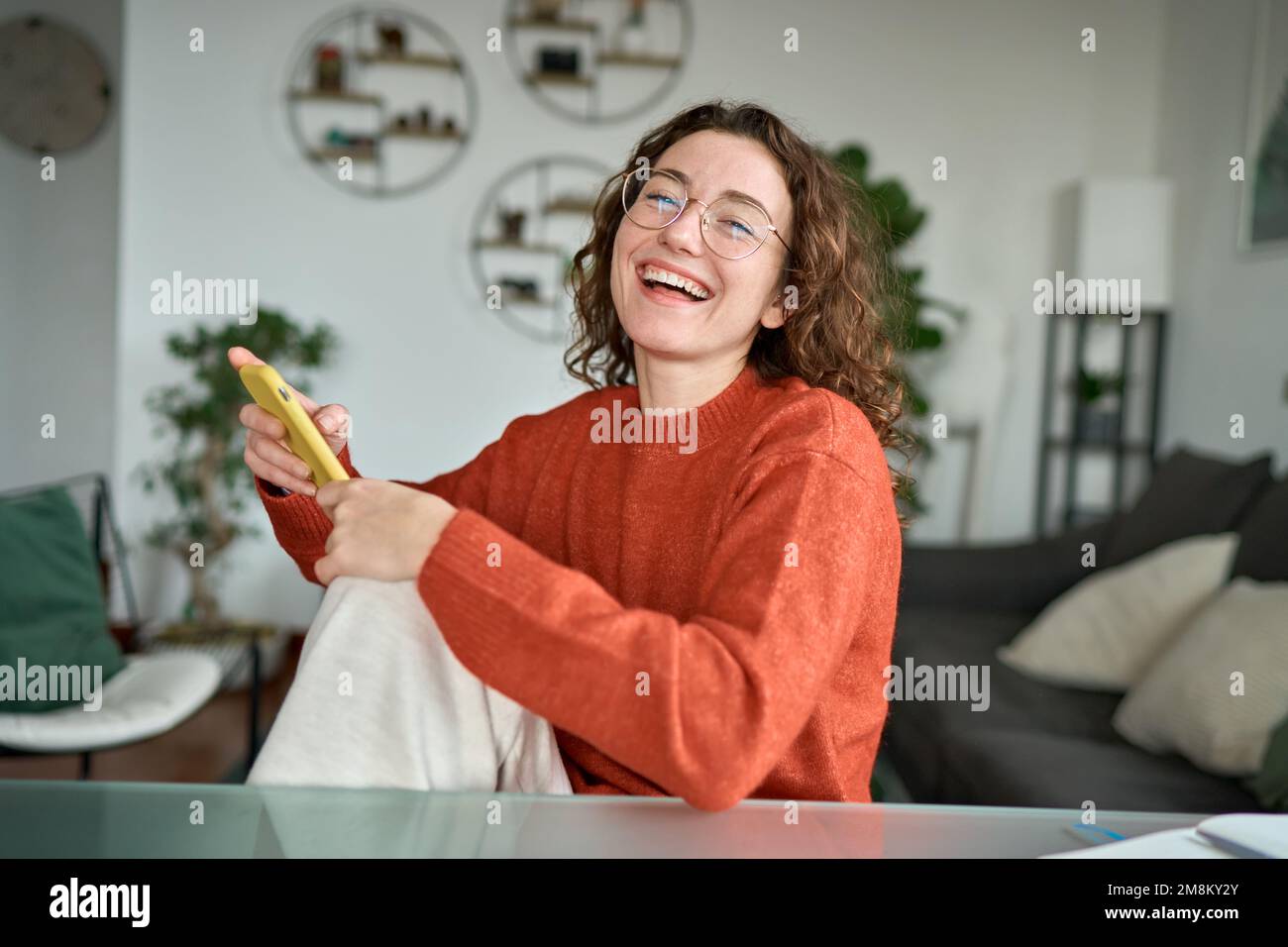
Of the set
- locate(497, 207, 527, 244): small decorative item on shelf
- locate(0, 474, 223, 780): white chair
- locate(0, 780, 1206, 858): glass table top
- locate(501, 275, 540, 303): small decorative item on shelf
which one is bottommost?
locate(0, 474, 223, 780): white chair

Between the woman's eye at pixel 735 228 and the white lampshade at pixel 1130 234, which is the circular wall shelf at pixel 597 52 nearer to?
the white lampshade at pixel 1130 234

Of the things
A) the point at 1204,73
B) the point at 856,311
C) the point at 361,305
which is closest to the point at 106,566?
the point at 361,305

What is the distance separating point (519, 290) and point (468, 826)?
3631 mm

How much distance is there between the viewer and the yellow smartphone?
0.98 meters

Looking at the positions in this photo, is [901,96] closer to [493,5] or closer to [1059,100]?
[1059,100]

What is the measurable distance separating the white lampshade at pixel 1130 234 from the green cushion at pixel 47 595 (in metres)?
3.38

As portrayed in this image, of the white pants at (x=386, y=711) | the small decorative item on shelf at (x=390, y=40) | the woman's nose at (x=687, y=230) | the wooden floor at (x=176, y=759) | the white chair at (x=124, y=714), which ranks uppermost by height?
the small decorative item on shelf at (x=390, y=40)

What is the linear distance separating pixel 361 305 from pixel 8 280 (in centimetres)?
210

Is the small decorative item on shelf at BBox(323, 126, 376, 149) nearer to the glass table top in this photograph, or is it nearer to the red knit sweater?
the red knit sweater

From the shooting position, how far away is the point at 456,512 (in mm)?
920

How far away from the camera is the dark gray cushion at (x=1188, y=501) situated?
2512 mm

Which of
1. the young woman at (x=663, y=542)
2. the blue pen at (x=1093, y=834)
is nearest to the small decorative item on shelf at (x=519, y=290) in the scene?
the young woman at (x=663, y=542)

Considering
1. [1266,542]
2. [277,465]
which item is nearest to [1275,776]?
[1266,542]

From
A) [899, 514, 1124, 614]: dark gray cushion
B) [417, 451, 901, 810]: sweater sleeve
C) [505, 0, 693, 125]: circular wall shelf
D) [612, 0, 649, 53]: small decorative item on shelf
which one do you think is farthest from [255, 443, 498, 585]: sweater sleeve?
[612, 0, 649, 53]: small decorative item on shelf
